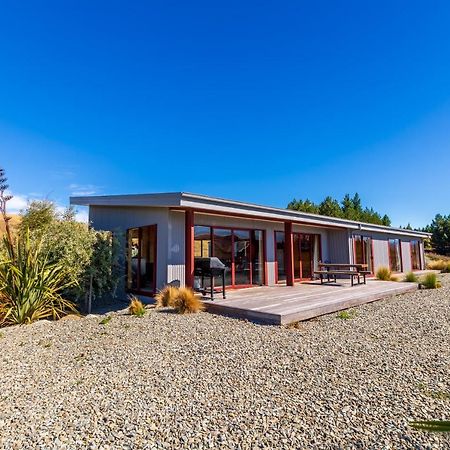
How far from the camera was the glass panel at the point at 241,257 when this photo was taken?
415 inches

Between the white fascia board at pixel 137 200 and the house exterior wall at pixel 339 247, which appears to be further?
the house exterior wall at pixel 339 247

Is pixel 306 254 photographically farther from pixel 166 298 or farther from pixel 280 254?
pixel 166 298

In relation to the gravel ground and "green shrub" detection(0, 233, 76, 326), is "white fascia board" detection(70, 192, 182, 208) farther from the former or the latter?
the gravel ground

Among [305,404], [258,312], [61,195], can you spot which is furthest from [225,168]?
[305,404]

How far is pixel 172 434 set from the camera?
8.01ft

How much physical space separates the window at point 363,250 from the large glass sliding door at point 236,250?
6.61 metres

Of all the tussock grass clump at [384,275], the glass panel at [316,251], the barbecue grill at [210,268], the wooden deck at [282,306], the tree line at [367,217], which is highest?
the tree line at [367,217]

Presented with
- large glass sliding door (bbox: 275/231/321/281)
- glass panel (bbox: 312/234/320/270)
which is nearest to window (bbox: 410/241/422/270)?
glass panel (bbox: 312/234/320/270)

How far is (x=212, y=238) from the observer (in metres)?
10.0

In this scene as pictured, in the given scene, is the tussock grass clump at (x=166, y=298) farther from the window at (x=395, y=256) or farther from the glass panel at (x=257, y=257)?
the window at (x=395, y=256)

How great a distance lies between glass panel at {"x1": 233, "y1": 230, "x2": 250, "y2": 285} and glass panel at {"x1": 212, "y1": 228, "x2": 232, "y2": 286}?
0.26 meters

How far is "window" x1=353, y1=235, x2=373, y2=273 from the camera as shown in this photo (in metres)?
15.6

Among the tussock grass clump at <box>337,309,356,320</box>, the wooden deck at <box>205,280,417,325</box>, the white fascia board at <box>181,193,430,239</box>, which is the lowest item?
the tussock grass clump at <box>337,309,356,320</box>

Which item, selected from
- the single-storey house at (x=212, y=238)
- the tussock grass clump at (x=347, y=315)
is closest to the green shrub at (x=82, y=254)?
the single-storey house at (x=212, y=238)
